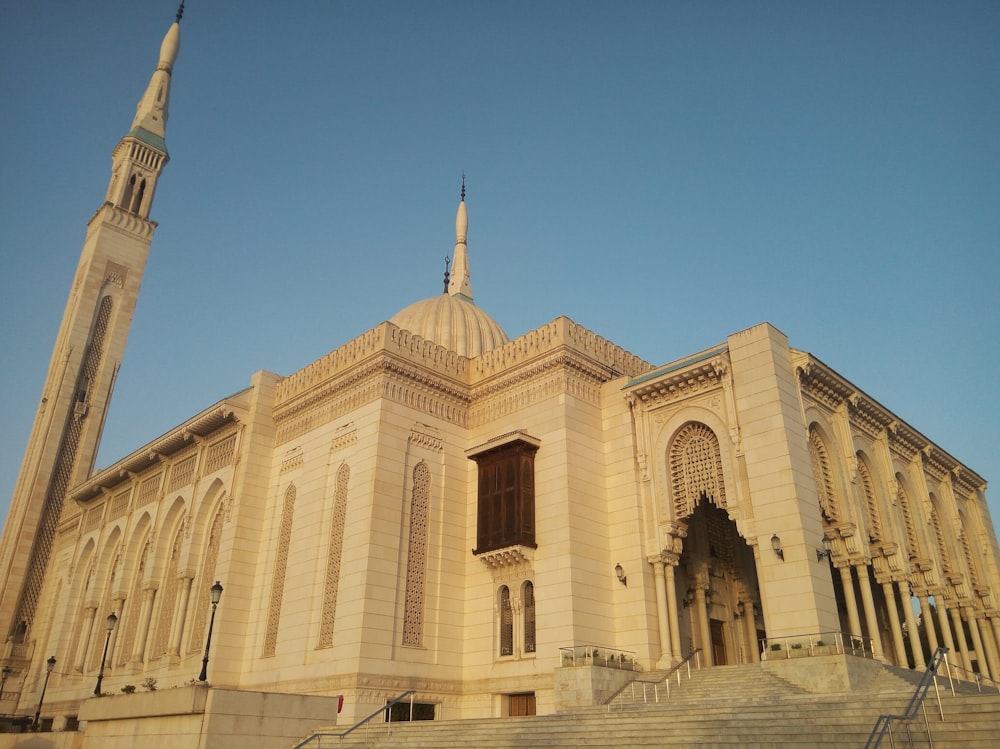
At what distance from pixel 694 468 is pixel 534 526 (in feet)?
15.1

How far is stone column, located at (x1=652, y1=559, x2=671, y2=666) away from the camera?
60.8ft

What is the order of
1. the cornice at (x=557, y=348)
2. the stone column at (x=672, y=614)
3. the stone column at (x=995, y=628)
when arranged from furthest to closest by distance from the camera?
1. the stone column at (x=995, y=628)
2. the cornice at (x=557, y=348)
3. the stone column at (x=672, y=614)

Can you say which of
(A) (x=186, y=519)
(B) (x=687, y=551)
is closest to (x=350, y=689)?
(B) (x=687, y=551)

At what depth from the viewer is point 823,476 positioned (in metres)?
19.7

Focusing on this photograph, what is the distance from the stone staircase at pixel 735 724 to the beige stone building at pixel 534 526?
1427 mm

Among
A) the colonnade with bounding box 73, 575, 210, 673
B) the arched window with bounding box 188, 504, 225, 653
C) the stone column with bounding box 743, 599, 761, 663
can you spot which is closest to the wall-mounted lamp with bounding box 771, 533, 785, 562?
the stone column with bounding box 743, 599, 761, 663

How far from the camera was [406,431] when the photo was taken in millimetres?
21875

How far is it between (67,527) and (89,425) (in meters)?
5.14

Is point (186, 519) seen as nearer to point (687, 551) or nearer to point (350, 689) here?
point (350, 689)

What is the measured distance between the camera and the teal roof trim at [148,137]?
42.8m

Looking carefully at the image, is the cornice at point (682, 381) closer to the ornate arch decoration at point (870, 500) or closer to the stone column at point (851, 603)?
the ornate arch decoration at point (870, 500)

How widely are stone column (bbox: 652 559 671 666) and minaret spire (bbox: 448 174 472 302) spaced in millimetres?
19180

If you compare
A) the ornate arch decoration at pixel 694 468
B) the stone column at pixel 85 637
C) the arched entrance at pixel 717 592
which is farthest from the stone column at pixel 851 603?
the stone column at pixel 85 637

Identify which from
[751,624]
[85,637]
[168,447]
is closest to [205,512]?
[168,447]
